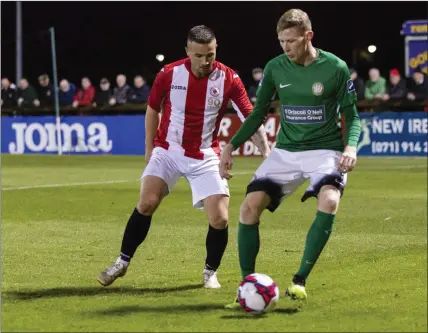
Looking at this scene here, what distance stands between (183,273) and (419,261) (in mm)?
2054

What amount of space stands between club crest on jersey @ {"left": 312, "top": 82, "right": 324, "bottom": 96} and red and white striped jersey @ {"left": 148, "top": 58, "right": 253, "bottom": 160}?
1.12m

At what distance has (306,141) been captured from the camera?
769 cm

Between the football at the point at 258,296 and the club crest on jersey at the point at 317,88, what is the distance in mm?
1293

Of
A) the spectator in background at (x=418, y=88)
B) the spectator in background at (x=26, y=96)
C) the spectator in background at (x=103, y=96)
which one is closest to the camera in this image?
the spectator in background at (x=418, y=88)

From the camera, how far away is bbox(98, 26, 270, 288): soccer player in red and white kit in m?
8.48

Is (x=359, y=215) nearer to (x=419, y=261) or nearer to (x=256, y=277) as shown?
(x=419, y=261)

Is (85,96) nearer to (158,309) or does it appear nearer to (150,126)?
(150,126)

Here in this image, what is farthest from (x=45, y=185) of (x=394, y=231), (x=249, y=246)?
(x=249, y=246)

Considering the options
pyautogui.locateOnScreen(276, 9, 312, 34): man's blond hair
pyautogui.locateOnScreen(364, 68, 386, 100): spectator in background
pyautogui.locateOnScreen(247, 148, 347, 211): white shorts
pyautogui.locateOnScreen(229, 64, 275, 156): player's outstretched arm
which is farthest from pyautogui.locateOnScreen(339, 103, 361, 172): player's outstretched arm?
pyautogui.locateOnScreen(364, 68, 386, 100): spectator in background

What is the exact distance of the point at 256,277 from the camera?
734 cm

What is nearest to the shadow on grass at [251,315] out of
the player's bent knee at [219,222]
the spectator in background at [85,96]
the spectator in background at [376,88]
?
the player's bent knee at [219,222]

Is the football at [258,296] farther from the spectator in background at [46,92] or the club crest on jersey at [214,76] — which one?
the spectator in background at [46,92]

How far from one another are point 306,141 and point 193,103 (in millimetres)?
1192

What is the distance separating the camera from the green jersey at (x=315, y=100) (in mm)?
7598
